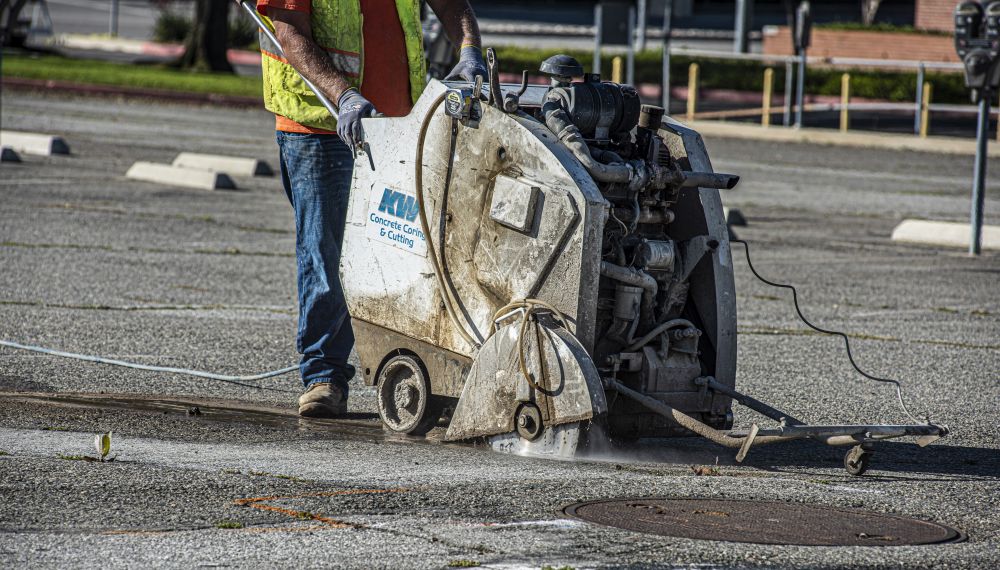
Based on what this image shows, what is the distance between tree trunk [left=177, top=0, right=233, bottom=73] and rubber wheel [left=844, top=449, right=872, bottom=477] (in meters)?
29.5

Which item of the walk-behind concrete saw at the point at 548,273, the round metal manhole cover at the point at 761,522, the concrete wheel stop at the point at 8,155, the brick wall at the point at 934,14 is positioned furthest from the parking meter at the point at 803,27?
the round metal manhole cover at the point at 761,522

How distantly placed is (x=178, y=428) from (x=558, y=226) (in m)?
1.73

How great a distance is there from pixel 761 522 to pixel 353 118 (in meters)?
2.39

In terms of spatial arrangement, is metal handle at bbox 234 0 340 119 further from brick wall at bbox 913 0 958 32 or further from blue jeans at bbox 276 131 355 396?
brick wall at bbox 913 0 958 32

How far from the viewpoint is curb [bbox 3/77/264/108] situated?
2848 centimetres

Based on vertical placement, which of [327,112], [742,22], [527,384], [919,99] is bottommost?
[527,384]

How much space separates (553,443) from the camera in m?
5.48

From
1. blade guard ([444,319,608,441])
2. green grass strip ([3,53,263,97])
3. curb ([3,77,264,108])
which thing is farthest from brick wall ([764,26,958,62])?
blade guard ([444,319,608,441])

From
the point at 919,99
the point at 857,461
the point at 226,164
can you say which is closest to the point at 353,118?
the point at 857,461

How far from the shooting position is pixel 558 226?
18.0 ft

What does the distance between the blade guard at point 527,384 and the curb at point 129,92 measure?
22.9 m

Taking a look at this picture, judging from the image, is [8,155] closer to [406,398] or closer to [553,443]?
[406,398]

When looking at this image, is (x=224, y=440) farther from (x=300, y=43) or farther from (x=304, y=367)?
(x=300, y=43)

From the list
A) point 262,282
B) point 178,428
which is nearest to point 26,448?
point 178,428
